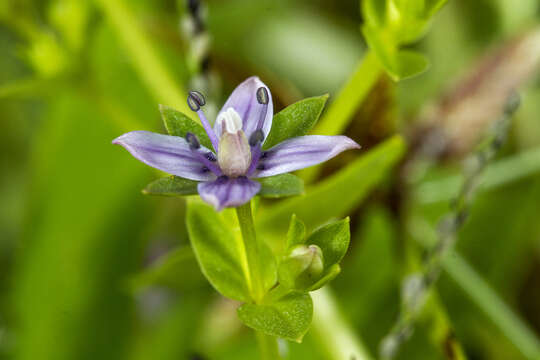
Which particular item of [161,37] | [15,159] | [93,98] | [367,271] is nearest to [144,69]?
[93,98]

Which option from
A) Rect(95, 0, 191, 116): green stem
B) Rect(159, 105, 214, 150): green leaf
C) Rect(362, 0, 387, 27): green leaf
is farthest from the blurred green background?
Rect(159, 105, 214, 150): green leaf

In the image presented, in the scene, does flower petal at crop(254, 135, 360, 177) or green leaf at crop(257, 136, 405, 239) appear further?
green leaf at crop(257, 136, 405, 239)

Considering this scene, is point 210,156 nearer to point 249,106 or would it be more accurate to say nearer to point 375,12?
point 249,106

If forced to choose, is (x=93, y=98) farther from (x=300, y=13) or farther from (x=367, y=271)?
(x=300, y=13)

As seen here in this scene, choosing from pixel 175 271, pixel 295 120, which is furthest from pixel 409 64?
pixel 175 271

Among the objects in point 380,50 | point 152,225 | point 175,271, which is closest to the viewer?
point 380,50

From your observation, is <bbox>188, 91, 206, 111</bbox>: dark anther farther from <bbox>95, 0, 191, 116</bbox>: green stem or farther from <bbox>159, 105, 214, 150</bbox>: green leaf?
<bbox>95, 0, 191, 116</bbox>: green stem
